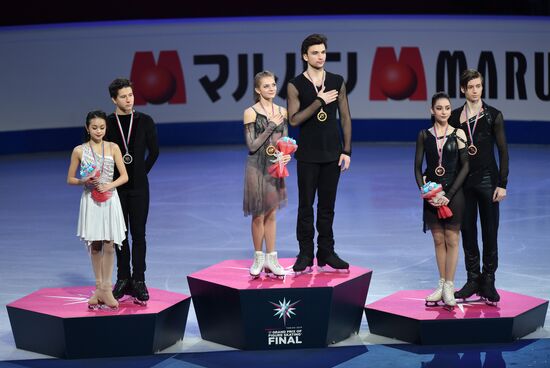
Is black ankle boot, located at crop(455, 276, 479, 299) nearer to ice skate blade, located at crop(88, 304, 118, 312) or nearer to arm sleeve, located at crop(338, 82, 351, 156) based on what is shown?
arm sleeve, located at crop(338, 82, 351, 156)

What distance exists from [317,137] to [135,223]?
1.44 meters

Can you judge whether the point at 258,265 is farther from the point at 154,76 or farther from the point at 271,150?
the point at 154,76

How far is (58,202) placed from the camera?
517 inches

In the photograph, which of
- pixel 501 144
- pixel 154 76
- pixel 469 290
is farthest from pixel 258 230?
pixel 154 76

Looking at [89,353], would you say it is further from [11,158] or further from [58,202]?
[11,158]

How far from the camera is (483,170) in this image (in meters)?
7.88

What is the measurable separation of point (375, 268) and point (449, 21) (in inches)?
306

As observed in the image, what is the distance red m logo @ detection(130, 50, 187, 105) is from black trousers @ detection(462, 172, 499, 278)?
9.56m

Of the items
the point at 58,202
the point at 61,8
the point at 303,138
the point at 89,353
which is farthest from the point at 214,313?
the point at 61,8

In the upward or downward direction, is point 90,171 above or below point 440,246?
above

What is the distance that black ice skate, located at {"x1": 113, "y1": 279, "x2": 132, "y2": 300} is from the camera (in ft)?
25.8

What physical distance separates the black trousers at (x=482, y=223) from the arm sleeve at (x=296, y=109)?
4.12 ft

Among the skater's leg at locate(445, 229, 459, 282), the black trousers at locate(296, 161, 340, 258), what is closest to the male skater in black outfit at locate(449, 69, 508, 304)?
the skater's leg at locate(445, 229, 459, 282)

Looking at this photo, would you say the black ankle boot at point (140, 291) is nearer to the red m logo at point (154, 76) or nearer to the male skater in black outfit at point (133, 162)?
the male skater in black outfit at point (133, 162)
